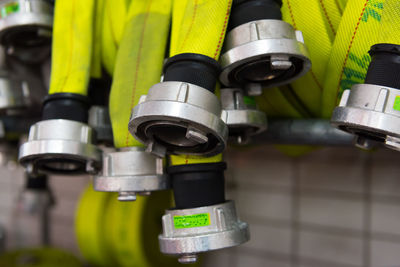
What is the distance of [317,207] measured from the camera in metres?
1.01

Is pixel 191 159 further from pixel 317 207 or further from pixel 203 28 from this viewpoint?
pixel 317 207

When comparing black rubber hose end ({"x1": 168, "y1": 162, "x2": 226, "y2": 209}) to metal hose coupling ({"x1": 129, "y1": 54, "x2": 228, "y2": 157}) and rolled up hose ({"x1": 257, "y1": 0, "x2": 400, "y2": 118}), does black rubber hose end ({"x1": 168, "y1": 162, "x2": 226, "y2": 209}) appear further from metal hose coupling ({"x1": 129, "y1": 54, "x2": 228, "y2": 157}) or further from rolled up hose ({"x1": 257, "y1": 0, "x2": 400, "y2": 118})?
rolled up hose ({"x1": 257, "y1": 0, "x2": 400, "y2": 118})

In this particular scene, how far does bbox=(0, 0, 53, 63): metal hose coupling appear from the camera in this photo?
616mm

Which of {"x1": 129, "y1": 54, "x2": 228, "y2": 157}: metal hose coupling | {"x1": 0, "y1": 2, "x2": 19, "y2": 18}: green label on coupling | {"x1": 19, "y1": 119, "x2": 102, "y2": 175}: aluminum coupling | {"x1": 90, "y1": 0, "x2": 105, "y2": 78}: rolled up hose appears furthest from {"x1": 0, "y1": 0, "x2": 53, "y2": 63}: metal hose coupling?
{"x1": 129, "y1": 54, "x2": 228, "y2": 157}: metal hose coupling

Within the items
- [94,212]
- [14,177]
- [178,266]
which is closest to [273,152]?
[178,266]

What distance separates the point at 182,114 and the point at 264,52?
11 cm

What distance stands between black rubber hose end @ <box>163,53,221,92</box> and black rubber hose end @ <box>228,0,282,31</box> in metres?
0.07

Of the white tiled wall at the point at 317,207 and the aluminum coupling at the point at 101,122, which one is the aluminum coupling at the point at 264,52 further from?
the white tiled wall at the point at 317,207

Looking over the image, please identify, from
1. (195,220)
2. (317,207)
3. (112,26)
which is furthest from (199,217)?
(317,207)

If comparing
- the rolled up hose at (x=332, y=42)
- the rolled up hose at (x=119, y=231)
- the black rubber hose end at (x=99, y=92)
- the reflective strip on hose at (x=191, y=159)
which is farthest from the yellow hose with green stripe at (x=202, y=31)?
the rolled up hose at (x=119, y=231)

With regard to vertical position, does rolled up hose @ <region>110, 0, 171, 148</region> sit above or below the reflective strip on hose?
above

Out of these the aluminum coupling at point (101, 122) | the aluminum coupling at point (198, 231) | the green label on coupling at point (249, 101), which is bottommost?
the aluminum coupling at point (198, 231)

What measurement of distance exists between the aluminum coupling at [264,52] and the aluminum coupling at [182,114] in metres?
0.06

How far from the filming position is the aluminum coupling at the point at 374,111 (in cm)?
33
